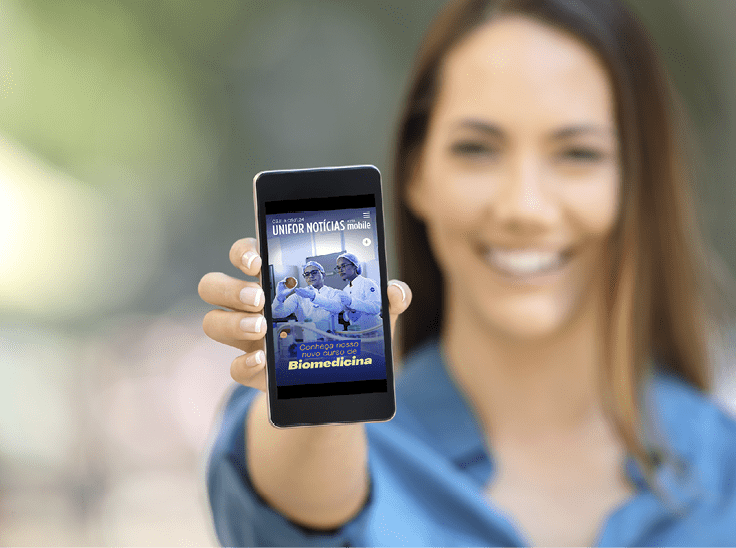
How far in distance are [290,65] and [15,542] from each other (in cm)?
176

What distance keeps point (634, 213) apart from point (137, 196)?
1922mm

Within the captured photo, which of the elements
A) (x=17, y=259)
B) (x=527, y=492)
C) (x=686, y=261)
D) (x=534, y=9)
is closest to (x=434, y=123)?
(x=534, y=9)

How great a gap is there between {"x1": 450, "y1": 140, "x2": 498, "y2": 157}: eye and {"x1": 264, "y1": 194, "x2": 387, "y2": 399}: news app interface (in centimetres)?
47

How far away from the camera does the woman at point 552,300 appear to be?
105 centimetres

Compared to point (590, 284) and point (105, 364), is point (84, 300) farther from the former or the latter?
point (590, 284)

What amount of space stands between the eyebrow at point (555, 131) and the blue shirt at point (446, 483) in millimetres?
417

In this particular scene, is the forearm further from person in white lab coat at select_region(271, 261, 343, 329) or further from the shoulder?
the shoulder

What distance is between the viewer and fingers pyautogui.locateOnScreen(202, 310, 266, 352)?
0.64 metres

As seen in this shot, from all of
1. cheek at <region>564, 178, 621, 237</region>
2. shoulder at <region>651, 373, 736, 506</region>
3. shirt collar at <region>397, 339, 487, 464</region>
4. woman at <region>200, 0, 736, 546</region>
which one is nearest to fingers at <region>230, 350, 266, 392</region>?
woman at <region>200, 0, 736, 546</region>

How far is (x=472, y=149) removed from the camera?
112cm

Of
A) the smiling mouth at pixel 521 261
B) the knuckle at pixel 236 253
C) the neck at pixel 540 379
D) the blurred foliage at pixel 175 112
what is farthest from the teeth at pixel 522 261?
the blurred foliage at pixel 175 112

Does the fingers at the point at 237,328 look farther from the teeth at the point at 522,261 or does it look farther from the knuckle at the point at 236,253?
the teeth at the point at 522,261

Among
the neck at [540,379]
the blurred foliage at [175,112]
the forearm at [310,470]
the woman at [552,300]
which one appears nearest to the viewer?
the forearm at [310,470]

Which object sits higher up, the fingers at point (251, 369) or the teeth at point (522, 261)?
the teeth at point (522, 261)
